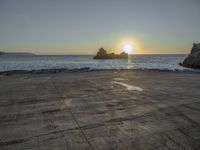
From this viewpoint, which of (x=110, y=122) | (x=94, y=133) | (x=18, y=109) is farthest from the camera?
(x=18, y=109)

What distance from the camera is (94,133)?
3537mm

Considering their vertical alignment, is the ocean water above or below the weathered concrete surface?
below

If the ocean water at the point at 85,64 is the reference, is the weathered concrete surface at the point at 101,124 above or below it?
above

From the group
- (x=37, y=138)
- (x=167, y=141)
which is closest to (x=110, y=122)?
(x=167, y=141)

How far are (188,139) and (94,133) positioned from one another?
1.82 meters

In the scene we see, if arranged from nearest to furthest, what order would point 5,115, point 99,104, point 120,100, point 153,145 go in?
point 153,145, point 5,115, point 99,104, point 120,100

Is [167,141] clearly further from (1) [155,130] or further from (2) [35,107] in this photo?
(2) [35,107]

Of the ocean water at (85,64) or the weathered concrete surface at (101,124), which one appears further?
the ocean water at (85,64)

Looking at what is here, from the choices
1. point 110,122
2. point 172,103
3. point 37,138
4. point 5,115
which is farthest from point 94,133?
point 172,103

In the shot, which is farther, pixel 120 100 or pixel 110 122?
pixel 120 100

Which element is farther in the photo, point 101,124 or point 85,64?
point 85,64

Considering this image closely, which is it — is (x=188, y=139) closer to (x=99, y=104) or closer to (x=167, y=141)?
(x=167, y=141)

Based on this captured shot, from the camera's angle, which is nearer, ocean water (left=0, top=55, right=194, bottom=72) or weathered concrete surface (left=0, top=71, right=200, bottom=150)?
weathered concrete surface (left=0, top=71, right=200, bottom=150)

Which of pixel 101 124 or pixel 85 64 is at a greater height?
pixel 101 124
